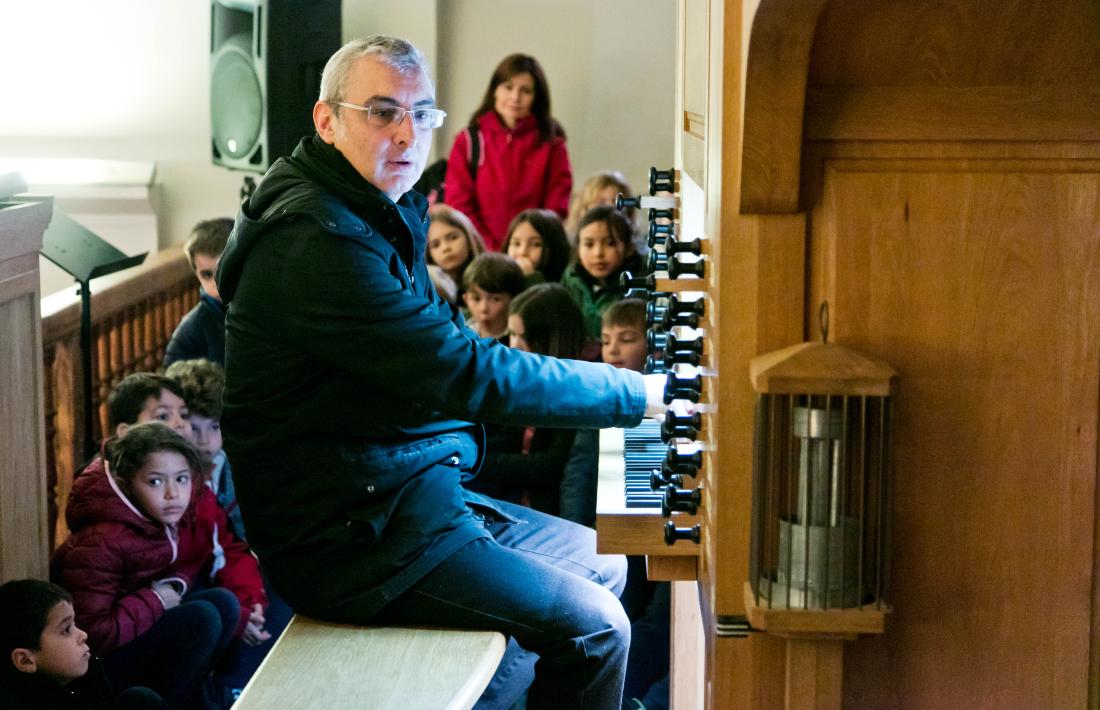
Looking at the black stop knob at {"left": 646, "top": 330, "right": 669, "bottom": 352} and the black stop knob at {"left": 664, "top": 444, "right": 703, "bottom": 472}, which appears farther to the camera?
the black stop knob at {"left": 646, "top": 330, "right": 669, "bottom": 352}

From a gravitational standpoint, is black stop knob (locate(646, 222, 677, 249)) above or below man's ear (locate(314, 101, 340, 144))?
below

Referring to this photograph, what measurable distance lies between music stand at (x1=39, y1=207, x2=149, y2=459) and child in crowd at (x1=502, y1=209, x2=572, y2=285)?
1.55m

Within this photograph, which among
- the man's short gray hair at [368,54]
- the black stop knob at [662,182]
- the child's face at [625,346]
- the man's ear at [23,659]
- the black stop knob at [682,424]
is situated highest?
the man's short gray hair at [368,54]

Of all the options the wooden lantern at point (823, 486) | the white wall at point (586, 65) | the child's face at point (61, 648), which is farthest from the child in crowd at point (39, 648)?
the white wall at point (586, 65)

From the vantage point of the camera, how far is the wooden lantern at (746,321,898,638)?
63.9 inches

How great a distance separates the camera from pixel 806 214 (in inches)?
68.6

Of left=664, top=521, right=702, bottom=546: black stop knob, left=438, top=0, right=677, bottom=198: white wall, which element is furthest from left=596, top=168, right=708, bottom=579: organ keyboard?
left=438, top=0, right=677, bottom=198: white wall

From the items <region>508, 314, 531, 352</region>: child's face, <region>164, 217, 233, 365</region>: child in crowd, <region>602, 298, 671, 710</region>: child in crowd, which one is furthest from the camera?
<region>164, 217, 233, 365</region>: child in crowd

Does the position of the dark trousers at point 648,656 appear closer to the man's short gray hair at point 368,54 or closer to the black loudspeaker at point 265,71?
the man's short gray hair at point 368,54

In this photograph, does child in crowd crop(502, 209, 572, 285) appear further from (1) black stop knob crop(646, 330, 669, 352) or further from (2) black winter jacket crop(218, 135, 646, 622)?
(2) black winter jacket crop(218, 135, 646, 622)

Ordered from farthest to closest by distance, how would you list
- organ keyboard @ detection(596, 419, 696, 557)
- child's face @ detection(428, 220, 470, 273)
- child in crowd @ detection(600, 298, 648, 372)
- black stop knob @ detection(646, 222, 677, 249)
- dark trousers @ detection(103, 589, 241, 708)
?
child's face @ detection(428, 220, 470, 273) → child in crowd @ detection(600, 298, 648, 372) → dark trousers @ detection(103, 589, 241, 708) → black stop knob @ detection(646, 222, 677, 249) → organ keyboard @ detection(596, 419, 696, 557)

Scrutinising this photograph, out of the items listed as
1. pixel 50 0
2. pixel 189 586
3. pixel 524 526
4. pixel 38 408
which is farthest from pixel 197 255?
pixel 50 0

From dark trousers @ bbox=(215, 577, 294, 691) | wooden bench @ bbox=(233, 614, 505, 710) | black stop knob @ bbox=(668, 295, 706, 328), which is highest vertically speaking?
black stop knob @ bbox=(668, 295, 706, 328)

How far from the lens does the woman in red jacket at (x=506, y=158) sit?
656cm
